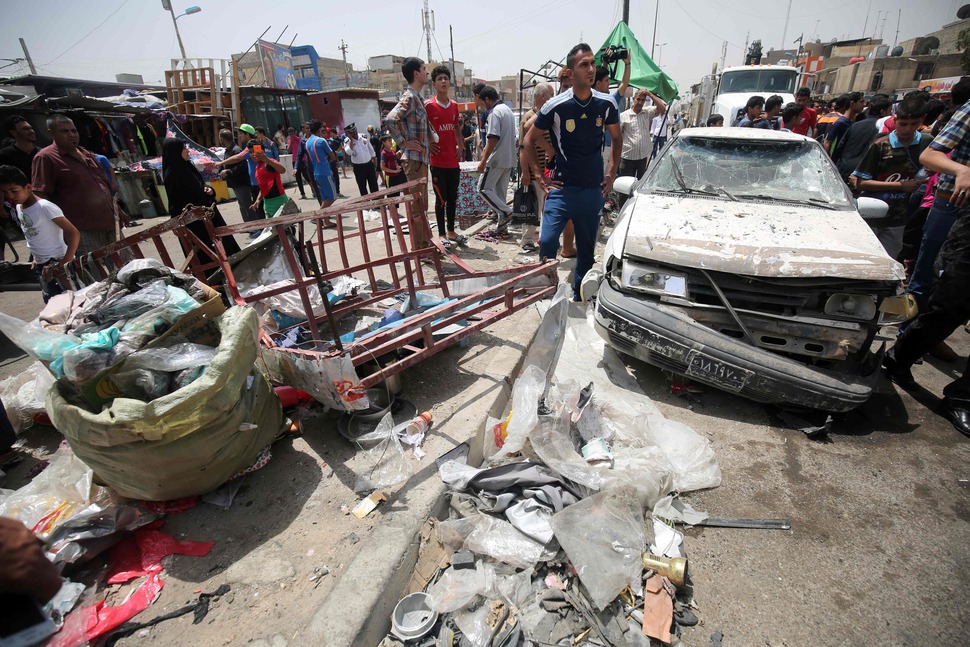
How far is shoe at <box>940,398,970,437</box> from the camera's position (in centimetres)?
285

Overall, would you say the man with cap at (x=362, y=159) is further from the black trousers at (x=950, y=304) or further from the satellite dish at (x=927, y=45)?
the satellite dish at (x=927, y=45)

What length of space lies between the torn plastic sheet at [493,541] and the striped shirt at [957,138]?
3707mm

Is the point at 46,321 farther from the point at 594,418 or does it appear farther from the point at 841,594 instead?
the point at 841,594

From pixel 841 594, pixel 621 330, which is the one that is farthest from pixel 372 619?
pixel 621 330

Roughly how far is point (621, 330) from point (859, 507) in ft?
5.10

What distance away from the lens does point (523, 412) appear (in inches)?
99.5

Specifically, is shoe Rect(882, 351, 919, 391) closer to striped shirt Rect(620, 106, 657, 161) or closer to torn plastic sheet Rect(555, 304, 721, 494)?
torn plastic sheet Rect(555, 304, 721, 494)

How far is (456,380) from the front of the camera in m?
3.29

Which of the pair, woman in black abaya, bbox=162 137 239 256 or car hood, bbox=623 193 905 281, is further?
woman in black abaya, bbox=162 137 239 256

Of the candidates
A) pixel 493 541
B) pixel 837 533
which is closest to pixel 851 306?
pixel 837 533

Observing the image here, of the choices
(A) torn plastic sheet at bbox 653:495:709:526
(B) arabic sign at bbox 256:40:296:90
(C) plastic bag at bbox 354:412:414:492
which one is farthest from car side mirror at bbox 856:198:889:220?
(B) arabic sign at bbox 256:40:296:90

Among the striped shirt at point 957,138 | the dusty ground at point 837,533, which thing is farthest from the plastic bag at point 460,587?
the striped shirt at point 957,138

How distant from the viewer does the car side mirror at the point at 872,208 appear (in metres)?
3.35

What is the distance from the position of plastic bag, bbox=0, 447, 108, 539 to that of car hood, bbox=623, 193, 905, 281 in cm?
355
